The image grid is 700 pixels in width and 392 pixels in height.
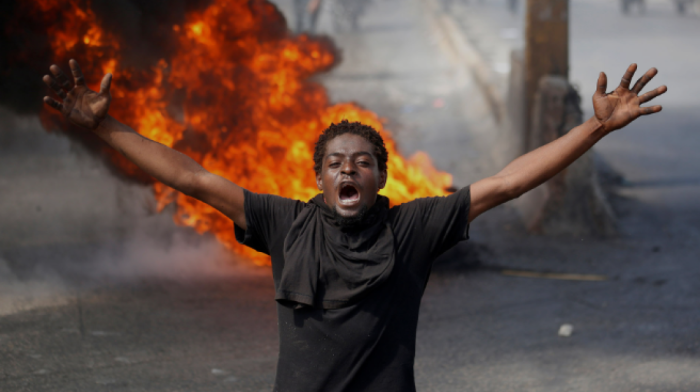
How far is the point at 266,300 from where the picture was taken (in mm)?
5820

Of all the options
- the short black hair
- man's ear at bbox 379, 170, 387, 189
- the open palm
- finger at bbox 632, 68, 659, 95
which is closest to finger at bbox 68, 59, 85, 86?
the short black hair

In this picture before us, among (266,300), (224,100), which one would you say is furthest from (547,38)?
(266,300)

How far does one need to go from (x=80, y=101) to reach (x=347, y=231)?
3.34 feet

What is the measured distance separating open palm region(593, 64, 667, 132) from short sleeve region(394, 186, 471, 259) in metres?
0.55

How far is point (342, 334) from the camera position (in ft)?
8.07

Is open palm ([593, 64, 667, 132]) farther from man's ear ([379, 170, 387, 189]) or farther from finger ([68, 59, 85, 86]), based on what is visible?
finger ([68, 59, 85, 86])

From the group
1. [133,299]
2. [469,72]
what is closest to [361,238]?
[133,299]

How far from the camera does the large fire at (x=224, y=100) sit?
6508mm

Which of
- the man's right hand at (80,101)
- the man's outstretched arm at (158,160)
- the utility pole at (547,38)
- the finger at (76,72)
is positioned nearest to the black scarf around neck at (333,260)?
the man's outstretched arm at (158,160)

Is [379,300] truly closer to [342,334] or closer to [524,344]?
[342,334]

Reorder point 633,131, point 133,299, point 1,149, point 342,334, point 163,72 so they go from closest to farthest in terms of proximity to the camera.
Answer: point 342,334 → point 133,299 → point 163,72 → point 1,149 → point 633,131

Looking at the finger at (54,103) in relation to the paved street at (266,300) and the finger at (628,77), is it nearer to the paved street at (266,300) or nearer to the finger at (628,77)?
the finger at (628,77)

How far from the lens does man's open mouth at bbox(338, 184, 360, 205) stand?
99.9 inches

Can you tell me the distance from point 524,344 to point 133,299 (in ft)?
9.42
